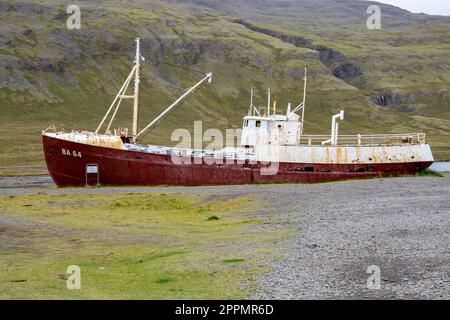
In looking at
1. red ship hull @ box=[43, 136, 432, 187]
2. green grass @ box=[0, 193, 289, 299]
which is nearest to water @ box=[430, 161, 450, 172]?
red ship hull @ box=[43, 136, 432, 187]

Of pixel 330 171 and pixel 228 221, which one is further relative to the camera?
pixel 330 171

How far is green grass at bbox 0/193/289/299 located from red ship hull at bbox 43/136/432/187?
15.1 m

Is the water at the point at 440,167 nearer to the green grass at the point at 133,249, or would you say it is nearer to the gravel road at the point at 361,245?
the gravel road at the point at 361,245

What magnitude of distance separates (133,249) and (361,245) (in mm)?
9110

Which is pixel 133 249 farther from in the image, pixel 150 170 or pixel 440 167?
pixel 440 167

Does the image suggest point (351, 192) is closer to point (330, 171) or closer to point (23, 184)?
point (330, 171)

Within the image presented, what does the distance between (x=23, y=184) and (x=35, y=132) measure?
82.5 m

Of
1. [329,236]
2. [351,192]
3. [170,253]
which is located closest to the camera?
[170,253]

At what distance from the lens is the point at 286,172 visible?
65.1m

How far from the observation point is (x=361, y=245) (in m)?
25.5

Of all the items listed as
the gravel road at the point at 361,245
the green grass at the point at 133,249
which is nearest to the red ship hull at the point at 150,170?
the green grass at the point at 133,249

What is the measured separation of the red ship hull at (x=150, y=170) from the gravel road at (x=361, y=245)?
15.8 metres

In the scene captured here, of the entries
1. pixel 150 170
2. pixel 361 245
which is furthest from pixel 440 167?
pixel 361 245
